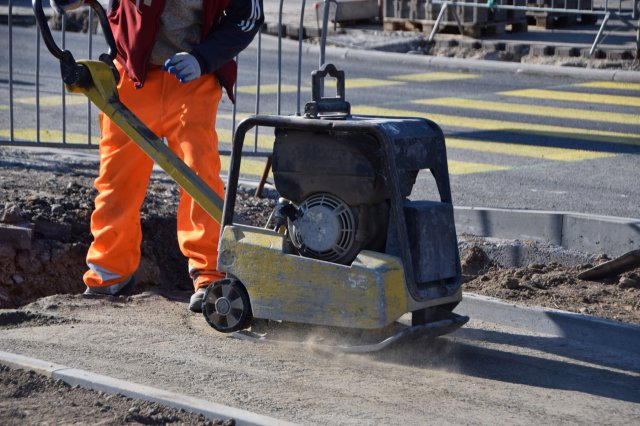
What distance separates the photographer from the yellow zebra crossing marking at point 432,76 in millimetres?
14945

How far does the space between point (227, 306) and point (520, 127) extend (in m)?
6.62

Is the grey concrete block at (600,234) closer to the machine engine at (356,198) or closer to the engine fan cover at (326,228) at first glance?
the machine engine at (356,198)

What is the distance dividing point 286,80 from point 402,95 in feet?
5.65

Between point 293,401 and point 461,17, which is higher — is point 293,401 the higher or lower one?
the lower one

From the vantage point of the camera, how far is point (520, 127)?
1123 cm

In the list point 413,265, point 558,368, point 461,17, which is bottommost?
point 558,368

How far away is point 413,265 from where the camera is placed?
4.83 metres

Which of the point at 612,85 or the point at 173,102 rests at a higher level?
the point at 173,102

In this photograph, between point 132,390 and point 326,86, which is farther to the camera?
point 326,86

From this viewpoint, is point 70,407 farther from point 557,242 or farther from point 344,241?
point 557,242

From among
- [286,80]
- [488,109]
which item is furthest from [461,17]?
[488,109]

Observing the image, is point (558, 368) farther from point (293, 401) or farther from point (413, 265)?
point (293, 401)

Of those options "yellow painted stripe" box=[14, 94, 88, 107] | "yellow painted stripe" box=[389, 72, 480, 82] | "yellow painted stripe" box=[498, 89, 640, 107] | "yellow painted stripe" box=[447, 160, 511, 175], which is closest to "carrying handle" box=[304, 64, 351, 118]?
"yellow painted stripe" box=[447, 160, 511, 175]

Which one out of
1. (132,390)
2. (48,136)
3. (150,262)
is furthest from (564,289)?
(48,136)
